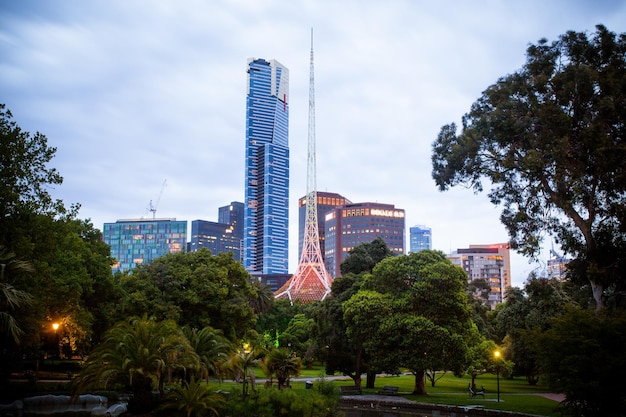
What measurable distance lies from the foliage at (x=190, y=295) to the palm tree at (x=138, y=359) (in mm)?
15497

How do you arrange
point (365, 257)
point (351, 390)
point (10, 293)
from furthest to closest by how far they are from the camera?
point (365, 257) → point (351, 390) → point (10, 293)

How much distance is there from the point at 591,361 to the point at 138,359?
685 inches

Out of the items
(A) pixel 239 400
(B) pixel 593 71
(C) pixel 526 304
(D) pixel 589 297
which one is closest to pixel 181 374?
(A) pixel 239 400

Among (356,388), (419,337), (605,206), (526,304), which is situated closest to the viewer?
(605,206)

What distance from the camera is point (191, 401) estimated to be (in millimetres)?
22203

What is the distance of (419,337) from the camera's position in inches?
1431

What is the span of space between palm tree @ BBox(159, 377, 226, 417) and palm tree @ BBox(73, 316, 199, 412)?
2.93ft

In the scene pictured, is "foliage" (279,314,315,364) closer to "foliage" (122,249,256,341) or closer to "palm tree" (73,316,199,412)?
"foliage" (122,249,256,341)

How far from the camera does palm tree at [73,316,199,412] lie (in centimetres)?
2256

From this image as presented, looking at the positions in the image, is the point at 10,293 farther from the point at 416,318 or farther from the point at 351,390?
the point at 351,390

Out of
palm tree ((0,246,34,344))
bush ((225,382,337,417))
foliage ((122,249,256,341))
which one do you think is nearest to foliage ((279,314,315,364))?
foliage ((122,249,256,341))

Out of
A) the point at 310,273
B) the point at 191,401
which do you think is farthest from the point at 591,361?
the point at 310,273

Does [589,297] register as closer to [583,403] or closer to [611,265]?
[611,265]

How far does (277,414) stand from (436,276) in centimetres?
1668
